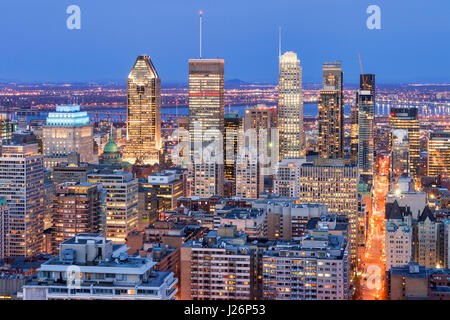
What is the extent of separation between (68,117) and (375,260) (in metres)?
15.8

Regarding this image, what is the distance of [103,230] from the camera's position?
614 inches

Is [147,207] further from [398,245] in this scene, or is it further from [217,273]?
[217,273]

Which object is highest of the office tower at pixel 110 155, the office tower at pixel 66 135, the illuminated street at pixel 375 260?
the office tower at pixel 66 135

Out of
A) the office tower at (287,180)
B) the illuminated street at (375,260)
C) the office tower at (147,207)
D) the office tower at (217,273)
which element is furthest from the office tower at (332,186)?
the office tower at (217,273)

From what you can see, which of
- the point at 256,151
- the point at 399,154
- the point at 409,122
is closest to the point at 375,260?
the point at 256,151

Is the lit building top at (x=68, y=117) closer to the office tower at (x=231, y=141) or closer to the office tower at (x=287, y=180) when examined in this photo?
the office tower at (x=231, y=141)

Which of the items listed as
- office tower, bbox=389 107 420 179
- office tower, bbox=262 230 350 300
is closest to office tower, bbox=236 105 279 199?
office tower, bbox=389 107 420 179

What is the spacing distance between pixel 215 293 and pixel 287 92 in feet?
69.8

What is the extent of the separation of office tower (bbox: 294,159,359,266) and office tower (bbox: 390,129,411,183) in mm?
8168

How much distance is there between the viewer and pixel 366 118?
31109mm

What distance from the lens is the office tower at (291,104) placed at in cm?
2948

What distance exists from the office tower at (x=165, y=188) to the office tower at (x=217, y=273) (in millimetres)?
9118

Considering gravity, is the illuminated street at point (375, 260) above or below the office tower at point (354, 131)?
below
